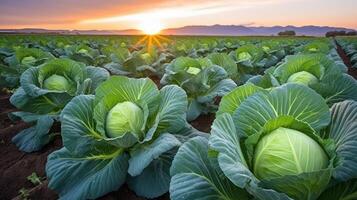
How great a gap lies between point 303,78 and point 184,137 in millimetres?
1658

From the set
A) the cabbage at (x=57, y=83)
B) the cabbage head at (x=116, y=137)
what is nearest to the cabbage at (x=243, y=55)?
the cabbage at (x=57, y=83)

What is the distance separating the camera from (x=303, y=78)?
160 inches

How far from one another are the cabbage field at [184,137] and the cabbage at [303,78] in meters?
0.02

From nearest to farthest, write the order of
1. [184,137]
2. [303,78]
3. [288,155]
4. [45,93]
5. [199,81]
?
[288,155] < [184,137] < [303,78] < [45,93] < [199,81]

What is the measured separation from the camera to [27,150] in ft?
14.7

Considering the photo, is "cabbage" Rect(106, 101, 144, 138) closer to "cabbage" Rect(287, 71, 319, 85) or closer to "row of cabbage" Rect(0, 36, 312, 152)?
"row of cabbage" Rect(0, 36, 312, 152)

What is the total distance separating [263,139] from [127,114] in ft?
4.63

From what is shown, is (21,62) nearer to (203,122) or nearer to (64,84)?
(64,84)

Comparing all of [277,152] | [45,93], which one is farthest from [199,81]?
[277,152]

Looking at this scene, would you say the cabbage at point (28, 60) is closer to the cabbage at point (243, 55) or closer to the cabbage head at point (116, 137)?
the cabbage head at point (116, 137)

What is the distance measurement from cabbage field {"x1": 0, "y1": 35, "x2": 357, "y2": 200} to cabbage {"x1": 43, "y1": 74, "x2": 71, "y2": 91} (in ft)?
0.04

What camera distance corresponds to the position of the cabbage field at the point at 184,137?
75.2 inches

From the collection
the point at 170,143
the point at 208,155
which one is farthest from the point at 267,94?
the point at 170,143

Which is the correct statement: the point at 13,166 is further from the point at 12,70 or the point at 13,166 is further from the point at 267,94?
the point at 12,70
